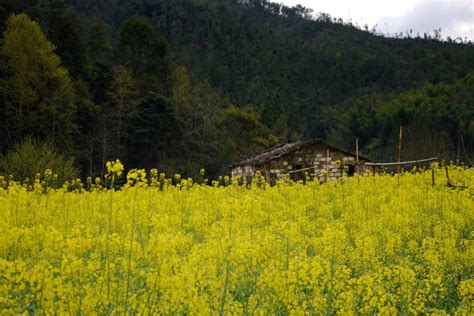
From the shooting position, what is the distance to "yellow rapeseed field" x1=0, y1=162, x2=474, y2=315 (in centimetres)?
375

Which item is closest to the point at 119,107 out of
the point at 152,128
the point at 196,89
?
the point at 152,128

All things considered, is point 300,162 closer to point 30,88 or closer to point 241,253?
point 30,88

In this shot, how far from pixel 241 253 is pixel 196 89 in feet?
144

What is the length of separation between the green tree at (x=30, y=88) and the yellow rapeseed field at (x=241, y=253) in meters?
15.9

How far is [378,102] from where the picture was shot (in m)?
75.4

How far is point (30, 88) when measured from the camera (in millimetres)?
25984

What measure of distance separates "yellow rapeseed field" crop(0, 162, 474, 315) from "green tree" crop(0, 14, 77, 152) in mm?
15919

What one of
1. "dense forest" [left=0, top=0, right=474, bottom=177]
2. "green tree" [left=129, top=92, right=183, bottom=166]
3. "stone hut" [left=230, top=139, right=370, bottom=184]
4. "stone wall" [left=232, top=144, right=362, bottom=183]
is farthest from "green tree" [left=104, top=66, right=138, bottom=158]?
"stone wall" [left=232, top=144, right=362, bottom=183]

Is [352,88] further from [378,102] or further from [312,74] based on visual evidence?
[378,102]

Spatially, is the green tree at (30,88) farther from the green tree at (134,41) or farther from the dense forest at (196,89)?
the green tree at (134,41)

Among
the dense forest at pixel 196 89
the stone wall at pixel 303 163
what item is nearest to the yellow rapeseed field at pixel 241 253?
the stone wall at pixel 303 163

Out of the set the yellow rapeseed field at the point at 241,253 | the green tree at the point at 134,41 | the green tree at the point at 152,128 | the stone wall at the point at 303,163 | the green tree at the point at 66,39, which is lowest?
the yellow rapeseed field at the point at 241,253

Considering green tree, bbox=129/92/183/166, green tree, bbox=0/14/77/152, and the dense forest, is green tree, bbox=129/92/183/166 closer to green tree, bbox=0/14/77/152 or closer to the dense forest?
the dense forest

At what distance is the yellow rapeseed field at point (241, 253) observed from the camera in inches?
148
